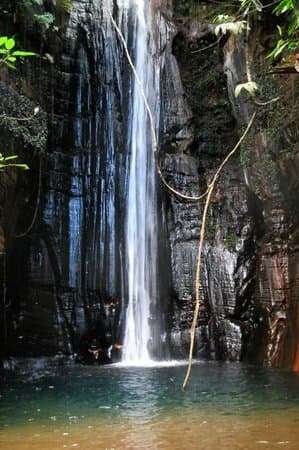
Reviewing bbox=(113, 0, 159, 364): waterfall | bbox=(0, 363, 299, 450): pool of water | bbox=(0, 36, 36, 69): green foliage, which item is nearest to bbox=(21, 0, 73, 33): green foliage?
bbox=(113, 0, 159, 364): waterfall

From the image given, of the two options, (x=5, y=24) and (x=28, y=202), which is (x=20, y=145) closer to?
(x=28, y=202)

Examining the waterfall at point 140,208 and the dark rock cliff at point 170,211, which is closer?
the dark rock cliff at point 170,211

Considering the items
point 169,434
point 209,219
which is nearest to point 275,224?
point 209,219

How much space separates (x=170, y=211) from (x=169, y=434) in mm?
7697

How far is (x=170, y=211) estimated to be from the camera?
11.7m

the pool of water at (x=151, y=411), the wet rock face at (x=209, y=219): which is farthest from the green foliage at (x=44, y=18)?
the pool of water at (x=151, y=411)

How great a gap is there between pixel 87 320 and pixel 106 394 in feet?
15.0

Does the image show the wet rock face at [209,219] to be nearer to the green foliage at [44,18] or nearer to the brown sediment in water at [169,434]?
the green foliage at [44,18]

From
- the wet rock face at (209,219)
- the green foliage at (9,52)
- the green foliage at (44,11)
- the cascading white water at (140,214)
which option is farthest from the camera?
the cascading white water at (140,214)

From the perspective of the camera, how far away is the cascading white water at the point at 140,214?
1082cm

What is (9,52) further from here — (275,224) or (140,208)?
(140,208)

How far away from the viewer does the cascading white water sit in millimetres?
10820

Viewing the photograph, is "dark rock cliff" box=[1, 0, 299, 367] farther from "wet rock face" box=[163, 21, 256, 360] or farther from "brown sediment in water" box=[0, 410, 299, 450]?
"brown sediment in water" box=[0, 410, 299, 450]

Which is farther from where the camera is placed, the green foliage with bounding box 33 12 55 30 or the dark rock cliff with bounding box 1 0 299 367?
the green foliage with bounding box 33 12 55 30
